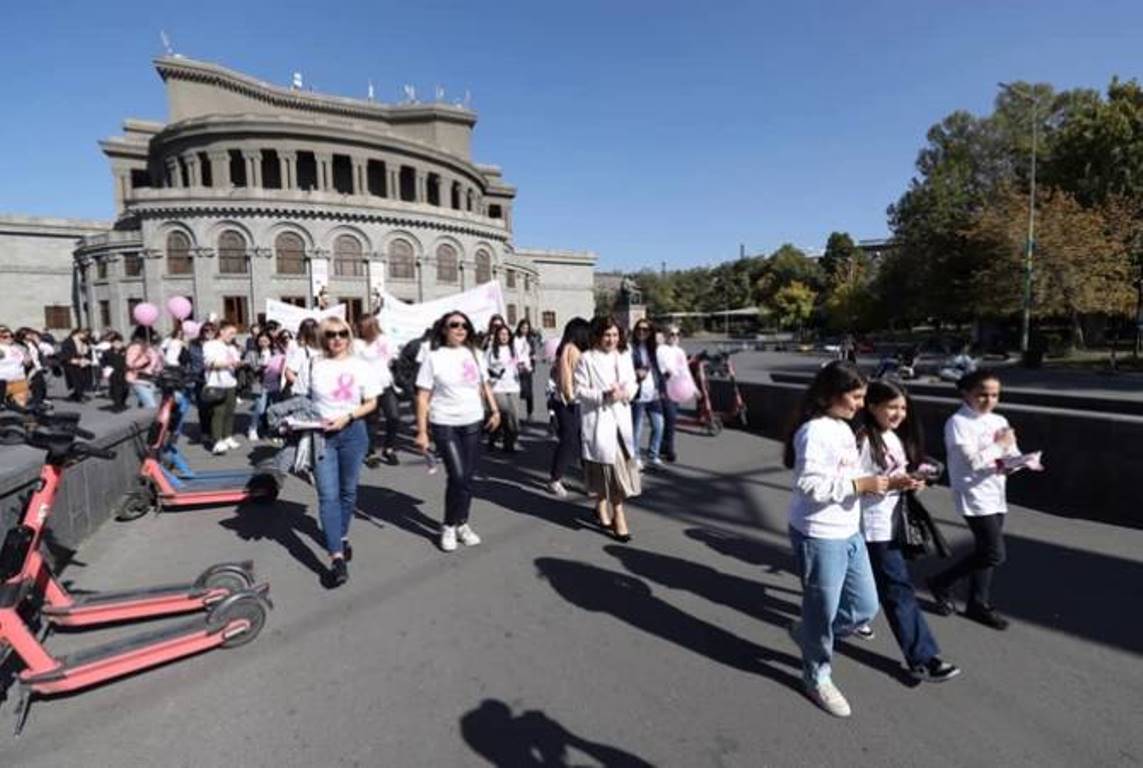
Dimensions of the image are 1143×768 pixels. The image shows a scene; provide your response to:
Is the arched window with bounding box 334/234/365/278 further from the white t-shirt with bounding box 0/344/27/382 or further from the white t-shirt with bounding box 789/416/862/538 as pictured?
the white t-shirt with bounding box 789/416/862/538

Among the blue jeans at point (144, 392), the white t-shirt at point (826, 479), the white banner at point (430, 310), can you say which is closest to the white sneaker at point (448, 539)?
the white t-shirt at point (826, 479)

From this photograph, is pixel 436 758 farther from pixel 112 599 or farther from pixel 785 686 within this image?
pixel 112 599

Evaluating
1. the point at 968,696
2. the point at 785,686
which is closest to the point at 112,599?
the point at 785,686

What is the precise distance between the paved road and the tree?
62.8m

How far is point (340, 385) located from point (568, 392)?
7.23ft

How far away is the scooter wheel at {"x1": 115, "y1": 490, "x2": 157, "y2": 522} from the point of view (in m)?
5.31

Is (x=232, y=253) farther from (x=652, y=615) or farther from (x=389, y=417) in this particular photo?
(x=652, y=615)

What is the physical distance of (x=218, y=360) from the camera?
8.20 metres

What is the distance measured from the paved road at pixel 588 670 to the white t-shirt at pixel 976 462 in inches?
29.2

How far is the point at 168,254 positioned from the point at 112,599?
40.5 metres

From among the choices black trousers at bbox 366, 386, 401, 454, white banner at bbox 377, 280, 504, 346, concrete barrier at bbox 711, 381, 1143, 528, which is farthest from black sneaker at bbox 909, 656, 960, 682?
white banner at bbox 377, 280, 504, 346

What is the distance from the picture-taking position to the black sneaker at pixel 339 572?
3.98 metres

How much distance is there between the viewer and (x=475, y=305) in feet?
37.9

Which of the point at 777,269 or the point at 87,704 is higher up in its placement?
the point at 777,269
